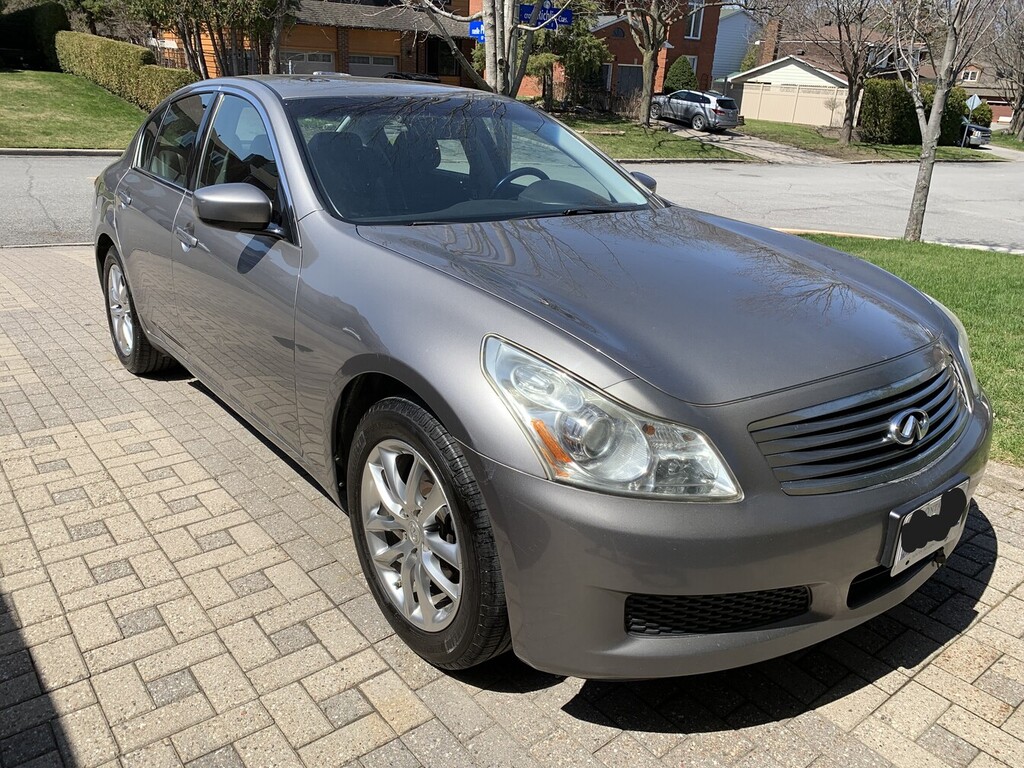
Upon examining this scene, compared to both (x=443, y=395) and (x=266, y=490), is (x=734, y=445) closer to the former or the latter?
(x=443, y=395)

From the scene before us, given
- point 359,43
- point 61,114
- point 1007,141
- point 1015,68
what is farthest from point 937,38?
point 1015,68

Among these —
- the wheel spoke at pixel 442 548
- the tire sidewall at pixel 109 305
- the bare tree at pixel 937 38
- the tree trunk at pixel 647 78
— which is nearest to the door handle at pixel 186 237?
the tire sidewall at pixel 109 305

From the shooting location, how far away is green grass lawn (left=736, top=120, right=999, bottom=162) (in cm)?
3100

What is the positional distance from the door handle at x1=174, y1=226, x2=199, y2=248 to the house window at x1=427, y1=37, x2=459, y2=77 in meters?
37.0

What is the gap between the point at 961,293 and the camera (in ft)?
23.8

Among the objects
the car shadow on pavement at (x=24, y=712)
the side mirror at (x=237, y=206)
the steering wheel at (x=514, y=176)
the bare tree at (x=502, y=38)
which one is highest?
the bare tree at (x=502, y=38)

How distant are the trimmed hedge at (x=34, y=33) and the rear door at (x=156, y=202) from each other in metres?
33.9

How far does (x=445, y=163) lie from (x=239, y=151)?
92 centimetres

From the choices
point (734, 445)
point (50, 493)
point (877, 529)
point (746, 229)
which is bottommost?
point (50, 493)

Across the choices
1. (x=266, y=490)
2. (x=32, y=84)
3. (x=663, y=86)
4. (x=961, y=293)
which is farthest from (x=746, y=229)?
(x=663, y=86)

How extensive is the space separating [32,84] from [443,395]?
3107 cm

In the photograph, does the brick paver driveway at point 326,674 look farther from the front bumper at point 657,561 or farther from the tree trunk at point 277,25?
the tree trunk at point 277,25

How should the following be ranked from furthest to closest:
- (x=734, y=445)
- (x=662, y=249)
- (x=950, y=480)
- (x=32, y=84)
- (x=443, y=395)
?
1. (x=32, y=84)
2. (x=662, y=249)
3. (x=950, y=480)
4. (x=443, y=395)
5. (x=734, y=445)

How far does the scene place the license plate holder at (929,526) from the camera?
226cm
